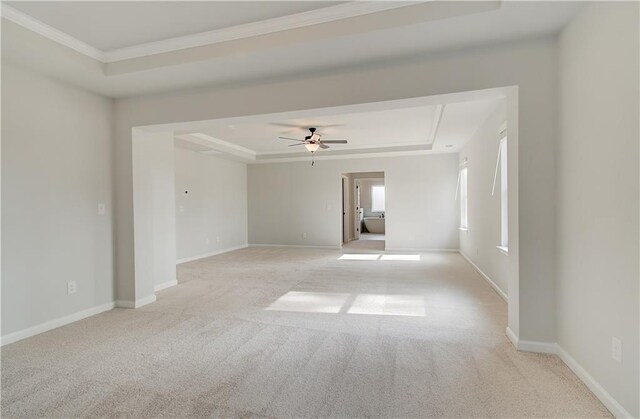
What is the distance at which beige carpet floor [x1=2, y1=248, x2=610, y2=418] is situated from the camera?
1877 mm

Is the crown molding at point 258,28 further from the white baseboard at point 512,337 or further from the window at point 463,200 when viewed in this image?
the window at point 463,200

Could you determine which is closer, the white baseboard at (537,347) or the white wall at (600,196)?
the white wall at (600,196)

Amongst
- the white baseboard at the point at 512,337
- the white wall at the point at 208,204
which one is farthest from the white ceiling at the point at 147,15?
the white wall at the point at 208,204

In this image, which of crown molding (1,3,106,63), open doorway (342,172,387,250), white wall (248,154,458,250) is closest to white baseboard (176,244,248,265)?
white wall (248,154,458,250)

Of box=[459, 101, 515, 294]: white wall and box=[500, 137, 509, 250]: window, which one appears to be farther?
box=[459, 101, 515, 294]: white wall

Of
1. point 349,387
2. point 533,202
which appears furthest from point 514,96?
point 349,387

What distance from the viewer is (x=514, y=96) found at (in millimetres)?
2590

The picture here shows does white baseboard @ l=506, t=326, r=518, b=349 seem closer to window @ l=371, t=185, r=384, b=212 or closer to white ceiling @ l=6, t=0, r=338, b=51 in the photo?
white ceiling @ l=6, t=0, r=338, b=51

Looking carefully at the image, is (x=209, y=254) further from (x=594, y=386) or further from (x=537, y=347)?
(x=594, y=386)

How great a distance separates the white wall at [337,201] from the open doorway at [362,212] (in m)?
0.71

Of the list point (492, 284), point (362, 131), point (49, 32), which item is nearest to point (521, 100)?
point (492, 284)

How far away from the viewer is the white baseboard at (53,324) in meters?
2.78

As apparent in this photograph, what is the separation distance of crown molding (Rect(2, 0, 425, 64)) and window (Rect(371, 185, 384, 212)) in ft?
40.0

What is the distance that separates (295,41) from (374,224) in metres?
11.2
